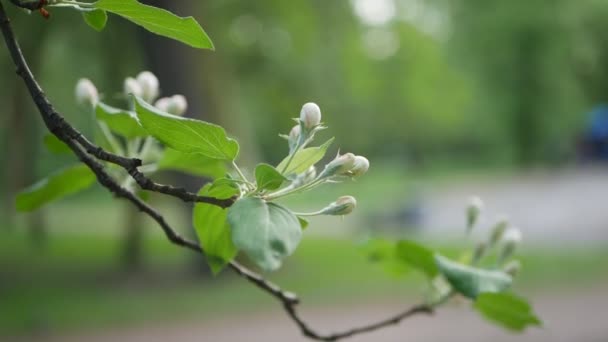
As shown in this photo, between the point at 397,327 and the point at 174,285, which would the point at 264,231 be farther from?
the point at 174,285

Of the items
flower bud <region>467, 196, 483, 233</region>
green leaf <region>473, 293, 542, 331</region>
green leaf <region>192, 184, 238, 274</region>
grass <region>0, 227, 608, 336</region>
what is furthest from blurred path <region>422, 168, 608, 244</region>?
green leaf <region>192, 184, 238, 274</region>

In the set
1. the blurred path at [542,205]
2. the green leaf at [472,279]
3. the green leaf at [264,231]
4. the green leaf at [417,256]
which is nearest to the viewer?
the green leaf at [264,231]

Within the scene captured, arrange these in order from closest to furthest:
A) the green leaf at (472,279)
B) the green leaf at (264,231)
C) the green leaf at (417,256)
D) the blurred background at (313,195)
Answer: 1. the green leaf at (264,231)
2. the green leaf at (472,279)
3. the green leaf at (417,256)
4. the blurred background at (313,195)

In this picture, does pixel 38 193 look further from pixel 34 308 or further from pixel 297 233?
pixel 34 308

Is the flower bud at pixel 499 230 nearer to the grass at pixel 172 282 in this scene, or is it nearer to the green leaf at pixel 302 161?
the green leaf at pixel 302 161

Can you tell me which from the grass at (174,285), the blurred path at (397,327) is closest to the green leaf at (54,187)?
the blurred path at (397,327)

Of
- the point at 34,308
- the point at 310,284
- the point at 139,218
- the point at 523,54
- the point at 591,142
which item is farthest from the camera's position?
the point at 591,142

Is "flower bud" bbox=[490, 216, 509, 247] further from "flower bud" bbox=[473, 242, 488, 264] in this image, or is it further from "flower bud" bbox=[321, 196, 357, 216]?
"flower bud" bbox=[321, 196, 357, 216]

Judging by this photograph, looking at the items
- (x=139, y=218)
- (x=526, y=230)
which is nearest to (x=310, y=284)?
(x=139, y=218)
